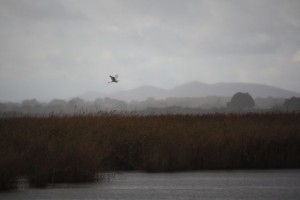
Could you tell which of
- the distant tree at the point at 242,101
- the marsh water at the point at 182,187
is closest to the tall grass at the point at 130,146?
the marsh water at the point at 182,187

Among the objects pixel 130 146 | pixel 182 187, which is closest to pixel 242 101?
pixel 130 146

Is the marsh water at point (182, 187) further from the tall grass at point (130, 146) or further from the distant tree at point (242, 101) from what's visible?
the distant tree at point (242, 101)

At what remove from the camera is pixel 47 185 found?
1873cm

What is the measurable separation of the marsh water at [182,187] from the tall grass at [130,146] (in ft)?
2.20

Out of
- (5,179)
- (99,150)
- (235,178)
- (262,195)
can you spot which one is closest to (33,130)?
(99,150)

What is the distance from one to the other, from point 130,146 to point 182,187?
4.49 meters

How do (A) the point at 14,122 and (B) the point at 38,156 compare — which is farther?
(A) the point at 14,122

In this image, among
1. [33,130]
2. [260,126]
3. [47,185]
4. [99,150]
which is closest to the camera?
[47,185]

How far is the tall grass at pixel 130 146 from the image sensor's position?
1925cm

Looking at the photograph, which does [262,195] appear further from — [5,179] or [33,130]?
[33,130]

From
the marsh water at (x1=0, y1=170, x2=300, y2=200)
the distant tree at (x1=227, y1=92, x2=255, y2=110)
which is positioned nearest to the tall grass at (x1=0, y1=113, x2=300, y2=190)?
the marsh water at (x1=0, y1=170, x2=300, y2=200)

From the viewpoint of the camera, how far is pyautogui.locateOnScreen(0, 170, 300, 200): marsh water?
663 inches

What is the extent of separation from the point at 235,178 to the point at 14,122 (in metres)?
9.97

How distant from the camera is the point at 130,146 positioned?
22.5 meters
